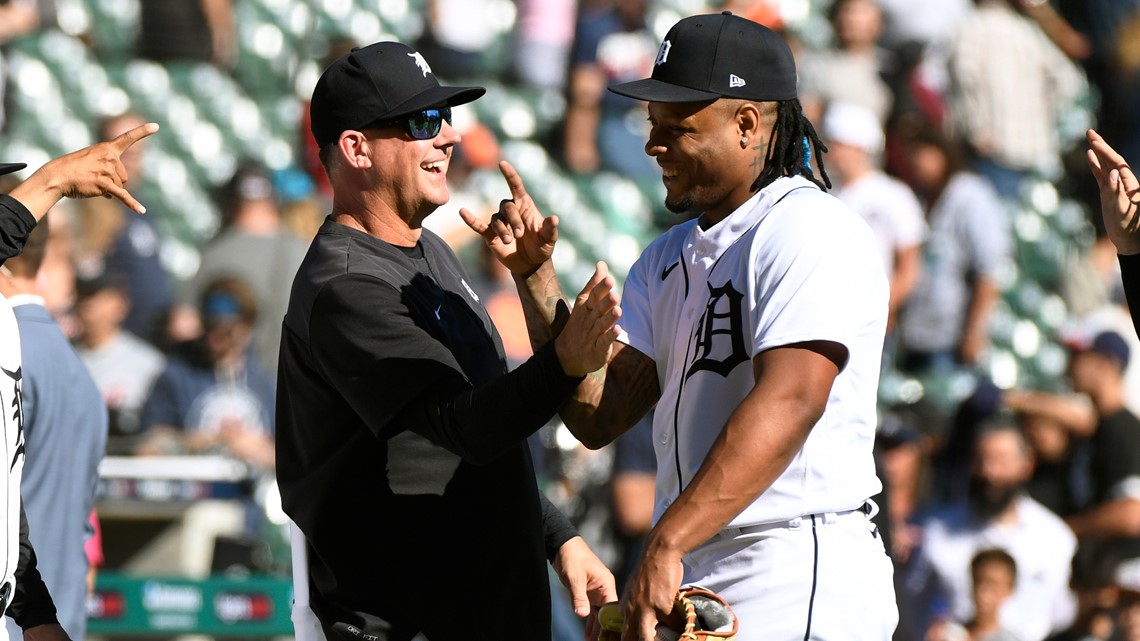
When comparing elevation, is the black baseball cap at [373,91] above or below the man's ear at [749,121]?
above

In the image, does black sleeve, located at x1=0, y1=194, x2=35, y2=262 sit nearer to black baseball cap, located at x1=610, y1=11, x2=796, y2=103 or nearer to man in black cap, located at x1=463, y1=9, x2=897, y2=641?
man in black cap, located at x1=463, y1=9, x2=897, y2=641

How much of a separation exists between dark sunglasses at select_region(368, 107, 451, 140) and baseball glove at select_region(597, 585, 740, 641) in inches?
45.0

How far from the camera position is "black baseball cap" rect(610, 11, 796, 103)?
285cm

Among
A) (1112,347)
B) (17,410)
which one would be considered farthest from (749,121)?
(1112,347)

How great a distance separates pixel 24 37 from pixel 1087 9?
259 inches

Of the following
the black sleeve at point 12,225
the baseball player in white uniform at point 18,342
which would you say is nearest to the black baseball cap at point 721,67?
the baseball player in white uniform at point 18,342

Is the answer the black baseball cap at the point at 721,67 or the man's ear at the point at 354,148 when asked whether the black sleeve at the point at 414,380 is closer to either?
the man's ear at the point at 354,148

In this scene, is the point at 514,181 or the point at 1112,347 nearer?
the point at 514,181

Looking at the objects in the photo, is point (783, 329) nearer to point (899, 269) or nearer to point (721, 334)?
point (721, 334)

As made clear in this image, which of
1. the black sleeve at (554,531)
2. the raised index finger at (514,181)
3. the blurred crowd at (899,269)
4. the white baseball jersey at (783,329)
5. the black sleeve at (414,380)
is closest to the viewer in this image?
the white baseball jersey at (783,329)

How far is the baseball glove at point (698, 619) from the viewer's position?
247cm

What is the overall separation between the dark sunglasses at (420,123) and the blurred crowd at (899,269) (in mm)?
2683

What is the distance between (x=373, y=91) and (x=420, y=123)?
119 mm

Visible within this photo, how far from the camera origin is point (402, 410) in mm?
2857
